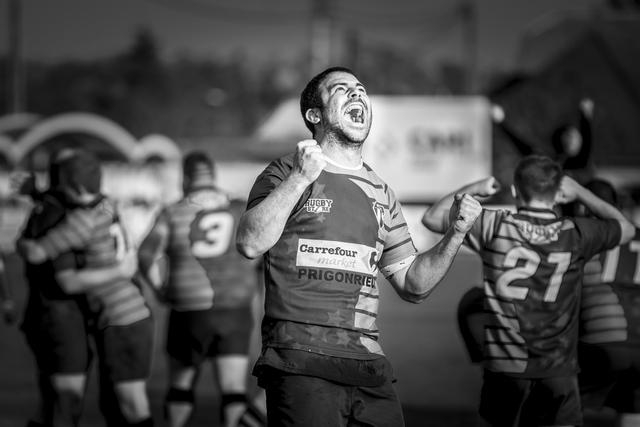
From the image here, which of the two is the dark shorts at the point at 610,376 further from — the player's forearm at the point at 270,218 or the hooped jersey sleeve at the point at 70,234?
the hooped jersey sleeve at the point at 70,234

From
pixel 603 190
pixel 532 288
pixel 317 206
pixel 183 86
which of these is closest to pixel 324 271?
pixel 317 206

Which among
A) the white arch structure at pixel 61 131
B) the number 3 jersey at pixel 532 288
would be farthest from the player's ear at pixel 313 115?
the white arch structure at pixel 61 131

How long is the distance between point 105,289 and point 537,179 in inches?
103

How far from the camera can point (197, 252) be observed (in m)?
6.09

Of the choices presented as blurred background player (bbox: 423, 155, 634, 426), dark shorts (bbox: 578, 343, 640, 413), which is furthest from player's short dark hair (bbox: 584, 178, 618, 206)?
dark shorts (bbox: 578, 343, 640, 413)

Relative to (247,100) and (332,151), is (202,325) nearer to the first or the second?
(332,151)

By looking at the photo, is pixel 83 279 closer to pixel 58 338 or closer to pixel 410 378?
pixel 58 338

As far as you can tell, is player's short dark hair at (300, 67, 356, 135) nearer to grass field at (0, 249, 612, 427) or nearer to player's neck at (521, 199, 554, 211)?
player's neck at (521, 199, 554, 211)

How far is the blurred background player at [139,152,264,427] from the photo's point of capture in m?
6.02

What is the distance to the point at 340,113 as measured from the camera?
11.1 feet

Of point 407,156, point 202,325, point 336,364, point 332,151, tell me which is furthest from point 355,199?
point 407,156

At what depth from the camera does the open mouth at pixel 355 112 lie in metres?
3.37

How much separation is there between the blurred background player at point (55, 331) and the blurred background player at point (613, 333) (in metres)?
3.02

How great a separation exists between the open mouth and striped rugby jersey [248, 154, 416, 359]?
0.68 feet
